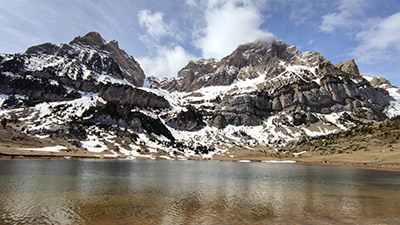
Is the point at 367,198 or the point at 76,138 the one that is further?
the point at 76,138

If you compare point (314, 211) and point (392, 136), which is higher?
point (392, 136)

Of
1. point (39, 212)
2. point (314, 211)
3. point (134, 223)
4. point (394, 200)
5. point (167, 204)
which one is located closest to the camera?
point (134, 223)

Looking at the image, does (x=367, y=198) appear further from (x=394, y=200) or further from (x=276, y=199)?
(x=276, y=199)

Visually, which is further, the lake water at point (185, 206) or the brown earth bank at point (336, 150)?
the brown earth bank at point (336, 150)

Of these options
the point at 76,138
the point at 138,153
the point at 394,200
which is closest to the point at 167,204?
the point at 394,200

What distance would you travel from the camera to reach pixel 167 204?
2897 cm

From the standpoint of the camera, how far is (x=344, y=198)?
34312 millimetres

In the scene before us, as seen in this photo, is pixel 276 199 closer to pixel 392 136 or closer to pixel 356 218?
pixel 356 218

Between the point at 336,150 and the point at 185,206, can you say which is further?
the point at 336,150

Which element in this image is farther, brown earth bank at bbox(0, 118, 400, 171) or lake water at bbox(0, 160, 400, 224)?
brown earth bank at bbox(0, 118, 400, 171)

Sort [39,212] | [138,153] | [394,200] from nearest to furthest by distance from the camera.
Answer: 1. [39,212]
2. [394,200]
3. [138,153]

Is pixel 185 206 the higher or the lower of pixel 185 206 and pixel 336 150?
the lower

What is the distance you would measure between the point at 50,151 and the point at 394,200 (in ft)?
518

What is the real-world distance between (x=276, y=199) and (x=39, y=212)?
99.2ft
